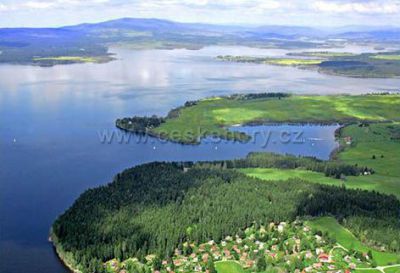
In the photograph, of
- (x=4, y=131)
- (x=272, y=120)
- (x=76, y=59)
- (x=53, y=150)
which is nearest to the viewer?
(x=53, y=150)

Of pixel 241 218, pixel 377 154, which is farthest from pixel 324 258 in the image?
pixel 377 154

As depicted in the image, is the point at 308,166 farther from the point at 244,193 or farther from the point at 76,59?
the point at 76,59

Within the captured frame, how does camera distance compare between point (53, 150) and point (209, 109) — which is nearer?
point (53, 150)

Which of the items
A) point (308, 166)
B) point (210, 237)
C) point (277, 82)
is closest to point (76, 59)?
point (277, 82)

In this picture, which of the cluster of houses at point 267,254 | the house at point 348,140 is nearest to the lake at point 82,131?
the house at point 348,140

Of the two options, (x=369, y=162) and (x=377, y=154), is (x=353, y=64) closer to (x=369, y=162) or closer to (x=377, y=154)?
(x=377, y=154)

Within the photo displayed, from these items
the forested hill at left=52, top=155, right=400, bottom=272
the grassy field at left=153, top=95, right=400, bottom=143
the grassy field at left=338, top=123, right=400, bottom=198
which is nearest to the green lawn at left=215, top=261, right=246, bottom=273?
the forested hill at left=52, top=155, right=400, bottom=272

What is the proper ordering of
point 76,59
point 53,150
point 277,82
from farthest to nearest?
point 76,59 → point 277,82 → point 53,150
